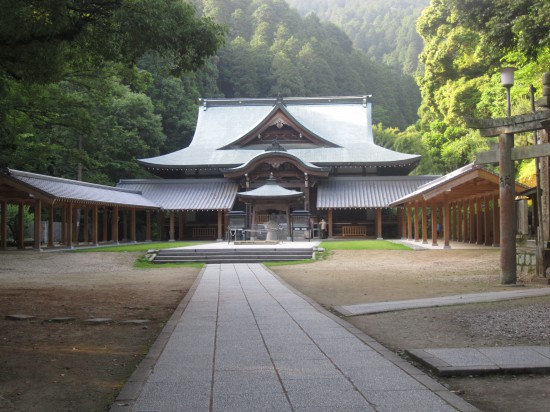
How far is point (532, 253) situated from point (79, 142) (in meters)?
28.4

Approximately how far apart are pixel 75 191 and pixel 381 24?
80.6 m

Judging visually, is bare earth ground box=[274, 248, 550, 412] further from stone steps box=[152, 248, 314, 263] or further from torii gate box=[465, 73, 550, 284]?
stone steps box=[152, 248, 314, 263]

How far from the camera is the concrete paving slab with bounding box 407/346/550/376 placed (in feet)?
14.4

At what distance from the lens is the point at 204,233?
104 ft

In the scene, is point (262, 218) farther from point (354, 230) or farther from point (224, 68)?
point (224, 68)

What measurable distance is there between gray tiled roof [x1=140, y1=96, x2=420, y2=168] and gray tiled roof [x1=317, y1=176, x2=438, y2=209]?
3.42 ft

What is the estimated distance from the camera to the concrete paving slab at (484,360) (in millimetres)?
4391

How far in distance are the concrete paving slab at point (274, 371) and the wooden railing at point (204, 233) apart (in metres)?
24.3

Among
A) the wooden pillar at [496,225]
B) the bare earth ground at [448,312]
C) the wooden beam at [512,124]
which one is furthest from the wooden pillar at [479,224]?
the wooden beam at [512,124]

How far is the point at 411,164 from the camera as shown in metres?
32.0

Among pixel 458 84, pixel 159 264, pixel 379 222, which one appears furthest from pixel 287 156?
pixel 159 264

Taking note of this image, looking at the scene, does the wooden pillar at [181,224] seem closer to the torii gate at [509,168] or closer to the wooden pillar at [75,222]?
the wooden pillar at [75,222]

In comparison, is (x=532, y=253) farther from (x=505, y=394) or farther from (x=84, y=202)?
(x=84, y=202)

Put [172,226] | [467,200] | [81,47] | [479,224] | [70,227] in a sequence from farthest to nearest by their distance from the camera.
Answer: [172,226] < [467,200] < [479,224] < [70,227] < [81,47]
